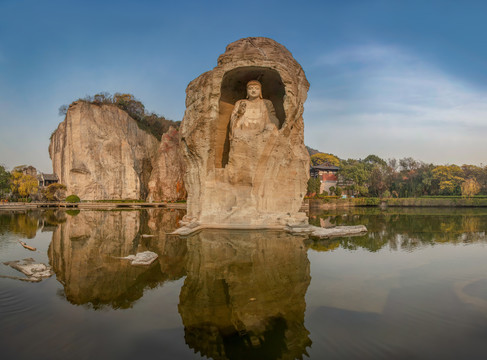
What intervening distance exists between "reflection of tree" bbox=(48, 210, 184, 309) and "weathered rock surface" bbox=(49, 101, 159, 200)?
26.5 meters

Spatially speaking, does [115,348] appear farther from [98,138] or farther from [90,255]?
[98,138]

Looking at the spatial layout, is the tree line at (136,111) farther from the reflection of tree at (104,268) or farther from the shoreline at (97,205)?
the reflection of tree at (104,268)

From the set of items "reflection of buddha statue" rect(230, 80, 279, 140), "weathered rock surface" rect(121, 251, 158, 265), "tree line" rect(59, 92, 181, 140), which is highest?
"tree line" rect(59, 92, 181, 140)

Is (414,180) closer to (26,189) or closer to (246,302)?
(246,302)

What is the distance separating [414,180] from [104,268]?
51036 millimetres

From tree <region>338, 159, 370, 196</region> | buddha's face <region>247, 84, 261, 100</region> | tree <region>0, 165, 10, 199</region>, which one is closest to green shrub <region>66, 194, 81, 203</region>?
tree <region>0, 165, 10, 199</region>

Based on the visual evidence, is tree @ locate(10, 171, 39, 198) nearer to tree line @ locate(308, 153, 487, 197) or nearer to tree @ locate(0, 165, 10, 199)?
tree @ locate(0, 165, 10, 199)

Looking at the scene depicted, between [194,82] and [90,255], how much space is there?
1033 cm

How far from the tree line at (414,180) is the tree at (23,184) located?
4228cm

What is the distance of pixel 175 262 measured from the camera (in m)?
8.57

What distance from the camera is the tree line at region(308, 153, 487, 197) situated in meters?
45.2

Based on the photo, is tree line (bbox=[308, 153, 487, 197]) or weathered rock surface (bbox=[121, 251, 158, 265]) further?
tree line (bbox=[308, 153, 487, 197])

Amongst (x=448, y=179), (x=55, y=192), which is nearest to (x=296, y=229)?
(x=55, y=192)

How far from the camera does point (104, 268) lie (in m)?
7.86
